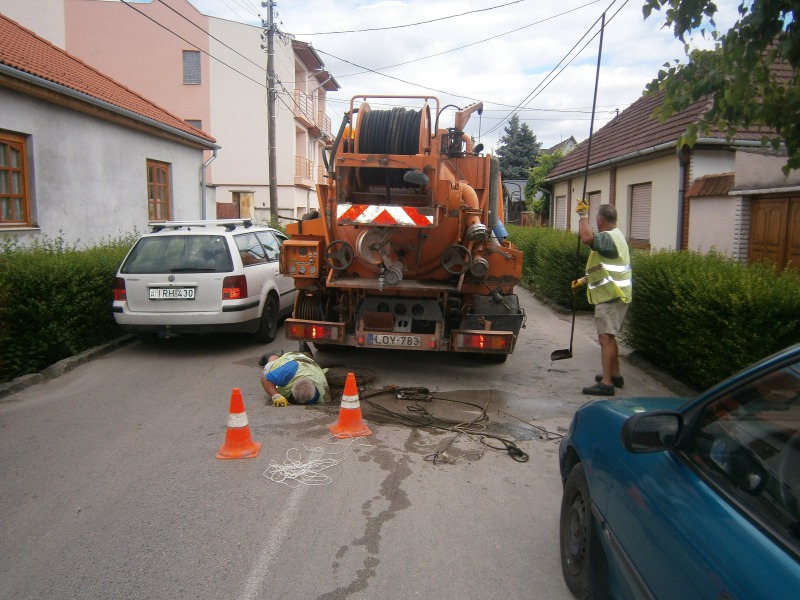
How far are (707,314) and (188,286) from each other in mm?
6218

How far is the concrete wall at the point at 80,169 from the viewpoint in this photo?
11.7m

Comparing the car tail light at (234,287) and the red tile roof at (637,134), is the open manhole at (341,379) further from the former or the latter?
the red tile roof at (637,134)

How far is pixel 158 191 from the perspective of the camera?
17.1 m

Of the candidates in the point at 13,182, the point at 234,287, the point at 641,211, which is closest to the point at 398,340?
the point at 234,287

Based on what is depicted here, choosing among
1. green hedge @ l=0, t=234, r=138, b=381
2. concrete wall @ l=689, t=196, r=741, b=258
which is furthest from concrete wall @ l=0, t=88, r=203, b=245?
concrete wall @ l=689, t=196, r=741, b=258

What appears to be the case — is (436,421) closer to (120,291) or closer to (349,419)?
(349,419)

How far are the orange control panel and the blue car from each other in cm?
501

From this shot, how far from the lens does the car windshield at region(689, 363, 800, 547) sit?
199 centimetres

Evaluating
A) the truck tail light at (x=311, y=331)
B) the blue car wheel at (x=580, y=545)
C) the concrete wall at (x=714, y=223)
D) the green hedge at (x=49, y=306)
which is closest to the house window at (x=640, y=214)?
the concrete wall at (x=714, y=223)

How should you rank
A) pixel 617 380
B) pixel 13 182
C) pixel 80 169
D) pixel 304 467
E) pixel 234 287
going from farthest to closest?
1. pixel 80 169
2. pixel 13 182
3. pixel 234 287
4. pixel 617 380
5. pixel 304 467

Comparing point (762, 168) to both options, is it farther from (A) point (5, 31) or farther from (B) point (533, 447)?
(A) point (5, 31)

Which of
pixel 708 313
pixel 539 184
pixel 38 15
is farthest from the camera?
pixel 539 184

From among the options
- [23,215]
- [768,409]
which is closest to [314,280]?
[768,409]

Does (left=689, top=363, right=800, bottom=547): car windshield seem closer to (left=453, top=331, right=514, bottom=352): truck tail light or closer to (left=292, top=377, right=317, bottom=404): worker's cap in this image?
(left=292, top=377, right=317, bottom=404): worker's cap
